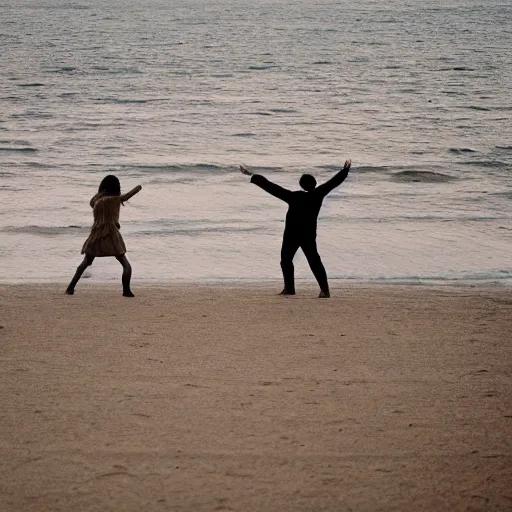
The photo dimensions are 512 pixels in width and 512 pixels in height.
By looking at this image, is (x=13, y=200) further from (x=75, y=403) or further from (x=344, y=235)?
(x=75, y=403)

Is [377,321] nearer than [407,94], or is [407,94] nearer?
[377,321]

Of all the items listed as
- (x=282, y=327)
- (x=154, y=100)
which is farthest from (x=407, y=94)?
(x=282, y=327)

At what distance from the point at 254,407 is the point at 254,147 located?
24858mm

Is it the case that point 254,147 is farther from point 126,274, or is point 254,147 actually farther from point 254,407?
point 254,407

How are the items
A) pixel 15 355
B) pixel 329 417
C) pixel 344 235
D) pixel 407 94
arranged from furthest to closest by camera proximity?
pixel 407 94
pixel 344 235
pixel 15 355
pixel 329 417

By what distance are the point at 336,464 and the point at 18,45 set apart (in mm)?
66383

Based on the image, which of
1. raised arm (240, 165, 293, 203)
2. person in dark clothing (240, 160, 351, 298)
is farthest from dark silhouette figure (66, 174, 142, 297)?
person in dark clothing (240, 160, 351, 298)

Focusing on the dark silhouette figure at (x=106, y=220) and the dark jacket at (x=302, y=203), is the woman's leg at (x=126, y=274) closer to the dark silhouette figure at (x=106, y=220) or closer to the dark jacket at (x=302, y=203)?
the dark silhouette figure at (x=106, y=220)

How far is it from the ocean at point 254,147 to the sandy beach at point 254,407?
3.66 m

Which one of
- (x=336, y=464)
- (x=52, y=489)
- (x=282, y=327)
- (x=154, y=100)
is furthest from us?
(x=154, y=100)

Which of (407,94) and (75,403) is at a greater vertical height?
(75,403)

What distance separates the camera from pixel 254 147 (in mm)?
31078

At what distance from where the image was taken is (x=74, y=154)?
28.4 m

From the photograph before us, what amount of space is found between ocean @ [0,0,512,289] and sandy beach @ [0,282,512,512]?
12.0 ft
